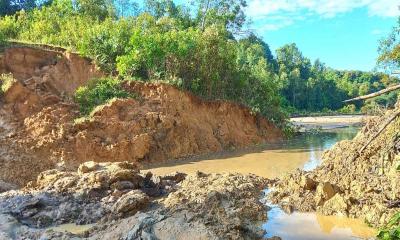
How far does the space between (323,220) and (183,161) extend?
36.6ft

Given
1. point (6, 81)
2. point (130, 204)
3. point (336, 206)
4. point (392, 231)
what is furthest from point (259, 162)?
point (392, 231)

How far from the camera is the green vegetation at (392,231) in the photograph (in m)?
6.68

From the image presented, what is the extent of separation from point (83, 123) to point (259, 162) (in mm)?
7376

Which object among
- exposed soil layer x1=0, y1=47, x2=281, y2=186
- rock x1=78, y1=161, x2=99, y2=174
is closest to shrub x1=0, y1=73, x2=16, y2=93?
exposed soil layer x1=0, y1=47, x2=281, y2=186

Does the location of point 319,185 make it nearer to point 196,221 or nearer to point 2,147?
point 196,221

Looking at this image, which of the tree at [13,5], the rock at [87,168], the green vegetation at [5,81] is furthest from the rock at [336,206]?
the tree at [13,5]

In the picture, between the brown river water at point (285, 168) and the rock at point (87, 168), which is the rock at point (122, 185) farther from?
the brown river water at point (285, 168)

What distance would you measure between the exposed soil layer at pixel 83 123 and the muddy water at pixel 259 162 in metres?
1.52

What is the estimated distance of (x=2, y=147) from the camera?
17.1 meters

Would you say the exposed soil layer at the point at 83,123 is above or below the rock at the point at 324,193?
above

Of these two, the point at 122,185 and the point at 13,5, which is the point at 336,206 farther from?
the point at 13,5

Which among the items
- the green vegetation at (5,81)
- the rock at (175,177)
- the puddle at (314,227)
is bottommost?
the puddle at (314,227)

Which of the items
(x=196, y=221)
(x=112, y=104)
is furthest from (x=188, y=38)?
(x=196, y=221)

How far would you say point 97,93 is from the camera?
2102 cm
